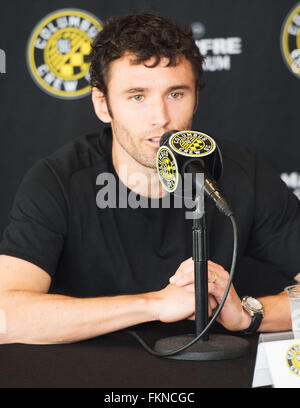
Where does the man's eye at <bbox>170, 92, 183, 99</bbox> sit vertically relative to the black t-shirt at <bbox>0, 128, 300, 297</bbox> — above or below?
above

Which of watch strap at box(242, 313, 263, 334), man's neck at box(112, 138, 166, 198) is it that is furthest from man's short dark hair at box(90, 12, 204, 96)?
watch strap at box(242, 313, 263, 334)

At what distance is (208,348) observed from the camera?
1.15m

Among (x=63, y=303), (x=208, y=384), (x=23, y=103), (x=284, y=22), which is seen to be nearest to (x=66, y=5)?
(x=23, y=103)

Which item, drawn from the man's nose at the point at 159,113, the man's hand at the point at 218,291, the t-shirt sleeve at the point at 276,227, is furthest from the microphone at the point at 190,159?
the t-shirt sleeve at the point at 276,227

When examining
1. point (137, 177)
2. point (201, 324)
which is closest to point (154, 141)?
point (137, 177)

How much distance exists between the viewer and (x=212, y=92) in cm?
213

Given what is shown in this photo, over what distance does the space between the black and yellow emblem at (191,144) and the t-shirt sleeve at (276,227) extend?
0.66 metres

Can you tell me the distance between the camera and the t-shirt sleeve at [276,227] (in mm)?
1725

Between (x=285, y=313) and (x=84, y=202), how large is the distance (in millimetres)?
597

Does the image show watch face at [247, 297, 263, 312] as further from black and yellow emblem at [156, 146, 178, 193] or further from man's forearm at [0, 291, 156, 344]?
black and yellow emblem at [156, 146, 178, 193]

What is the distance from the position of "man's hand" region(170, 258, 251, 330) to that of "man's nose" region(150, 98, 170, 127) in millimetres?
401

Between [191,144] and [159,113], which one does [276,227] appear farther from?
[191,144]

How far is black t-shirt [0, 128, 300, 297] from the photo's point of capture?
1557 millimetres

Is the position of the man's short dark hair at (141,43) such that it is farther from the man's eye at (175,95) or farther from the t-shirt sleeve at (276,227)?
the t-shirt sleeve at (276,227)
